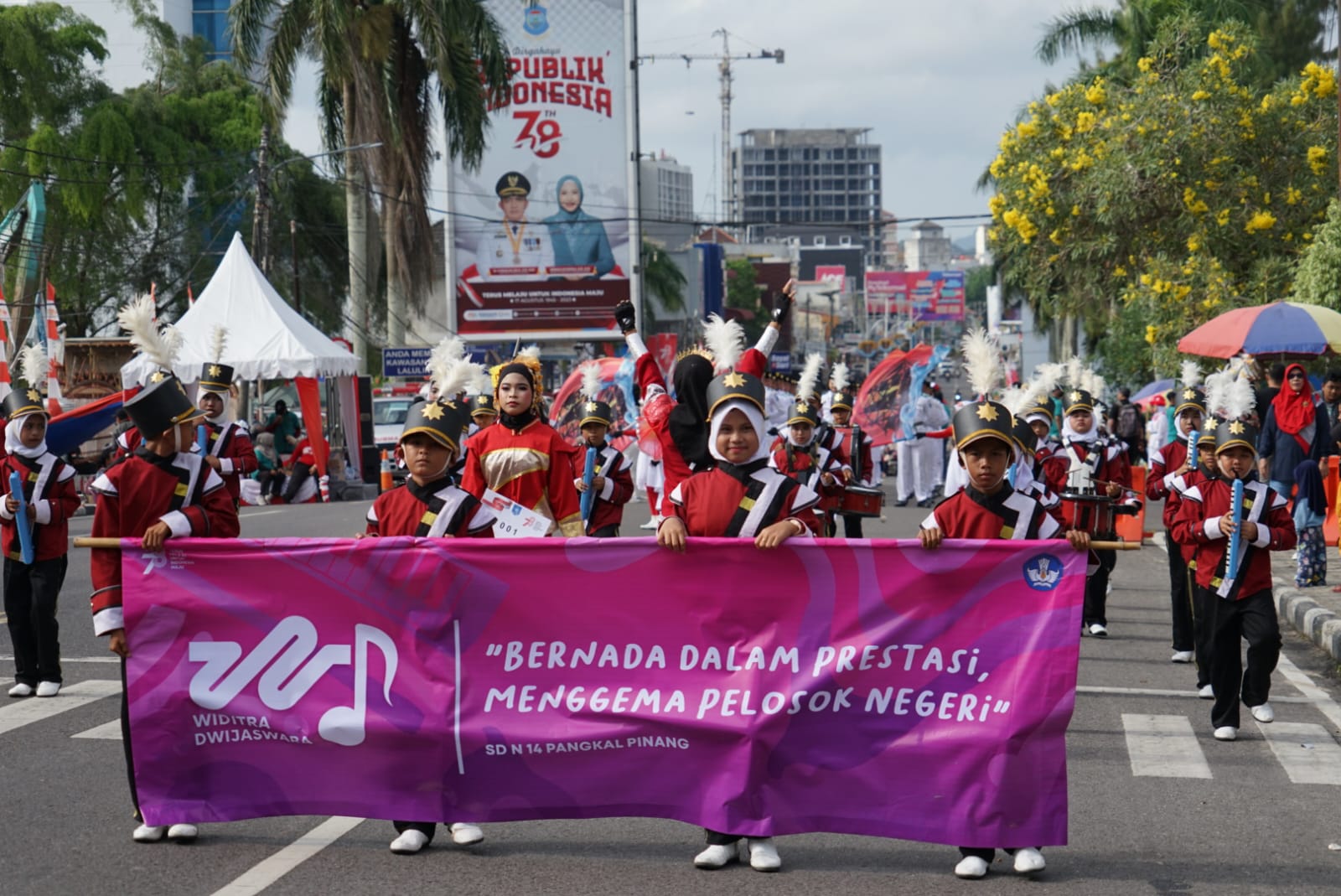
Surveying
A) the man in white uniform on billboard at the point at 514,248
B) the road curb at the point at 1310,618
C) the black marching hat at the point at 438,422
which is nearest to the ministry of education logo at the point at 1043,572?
the black marching hat at the point at 438,422

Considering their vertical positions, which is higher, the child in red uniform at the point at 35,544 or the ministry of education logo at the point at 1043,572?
the ministry of education logo at the point at 1043,572

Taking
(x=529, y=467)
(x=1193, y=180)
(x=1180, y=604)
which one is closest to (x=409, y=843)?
(x=529, y=467)

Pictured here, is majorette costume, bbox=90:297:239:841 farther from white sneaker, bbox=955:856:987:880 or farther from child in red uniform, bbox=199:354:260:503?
child in red uniform, bbox=199:354:260:503

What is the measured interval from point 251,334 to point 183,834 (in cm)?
2063

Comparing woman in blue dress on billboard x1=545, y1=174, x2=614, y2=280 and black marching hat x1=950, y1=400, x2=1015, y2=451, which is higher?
woman in blue dress on billboard x1=545, y1=174, x2=614, y2=280

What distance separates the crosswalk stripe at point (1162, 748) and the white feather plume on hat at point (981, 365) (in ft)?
6.41

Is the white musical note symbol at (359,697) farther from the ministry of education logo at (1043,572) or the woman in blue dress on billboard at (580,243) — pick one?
the woman in blue dress on billboard at (580,243)

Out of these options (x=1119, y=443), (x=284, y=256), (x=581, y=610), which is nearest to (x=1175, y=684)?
(x=1119, y=443)

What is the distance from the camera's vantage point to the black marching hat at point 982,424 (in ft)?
20.0

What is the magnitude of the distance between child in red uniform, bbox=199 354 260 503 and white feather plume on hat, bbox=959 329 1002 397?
15.9 ft

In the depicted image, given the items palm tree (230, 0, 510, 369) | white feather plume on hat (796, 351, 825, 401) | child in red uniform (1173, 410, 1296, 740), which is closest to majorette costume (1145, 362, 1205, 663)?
child in red uniform (1173, 410, 1296, 740)

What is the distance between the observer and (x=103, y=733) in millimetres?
8586

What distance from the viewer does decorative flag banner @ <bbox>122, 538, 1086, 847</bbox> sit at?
572 centimetres

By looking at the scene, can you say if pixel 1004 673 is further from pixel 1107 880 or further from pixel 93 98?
pixel 93 98
